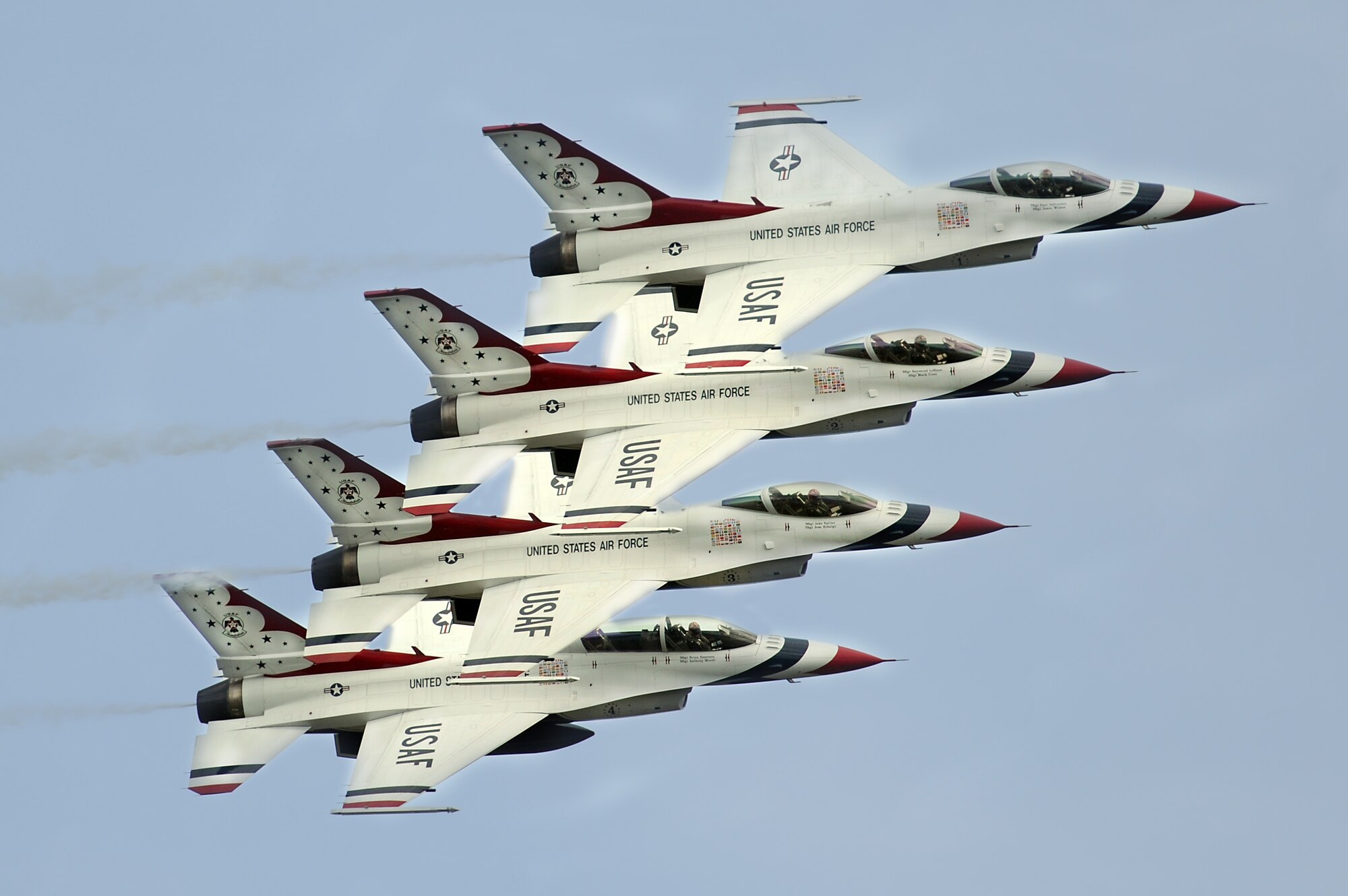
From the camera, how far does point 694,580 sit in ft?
197

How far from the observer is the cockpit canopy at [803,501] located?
198ft

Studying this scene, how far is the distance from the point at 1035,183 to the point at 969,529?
7.74 metres

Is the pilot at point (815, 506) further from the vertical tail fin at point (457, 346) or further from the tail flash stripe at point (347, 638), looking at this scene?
the tail flash stripe at point (347, 638)

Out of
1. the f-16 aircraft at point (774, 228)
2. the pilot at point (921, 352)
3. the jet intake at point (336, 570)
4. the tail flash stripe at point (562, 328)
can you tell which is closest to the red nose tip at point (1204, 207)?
the f-16 aircraft at point (774, 228)

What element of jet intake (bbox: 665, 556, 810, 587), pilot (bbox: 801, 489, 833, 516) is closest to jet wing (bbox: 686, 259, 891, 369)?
pilot (bbox: 801, 489, 833, 516)

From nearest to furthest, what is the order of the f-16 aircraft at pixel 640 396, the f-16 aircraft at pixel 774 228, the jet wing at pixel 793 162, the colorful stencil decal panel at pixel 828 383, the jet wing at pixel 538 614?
the jet wing at pixel 538 614 < the f-16 aircraft at pixel 640 396 < the colorful stencil decal panel at pixel 828 383 < the f-16 aircraft at pixel 774 228 < the jet wing at pixel 793 162

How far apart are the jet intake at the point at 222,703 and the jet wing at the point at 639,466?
7494 mm

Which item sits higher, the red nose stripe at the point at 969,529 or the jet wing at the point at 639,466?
the jet wing at the point at 639,466

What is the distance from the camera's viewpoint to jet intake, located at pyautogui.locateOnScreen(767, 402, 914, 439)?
60844 mm

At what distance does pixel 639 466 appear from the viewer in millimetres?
60031

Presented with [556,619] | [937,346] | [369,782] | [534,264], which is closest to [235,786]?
[369,782]

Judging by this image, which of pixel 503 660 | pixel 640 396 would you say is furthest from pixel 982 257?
pixel 503 660

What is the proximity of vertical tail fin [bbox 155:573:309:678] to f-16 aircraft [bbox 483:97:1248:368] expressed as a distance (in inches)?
313

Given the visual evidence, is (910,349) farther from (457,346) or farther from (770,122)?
(457,346)
